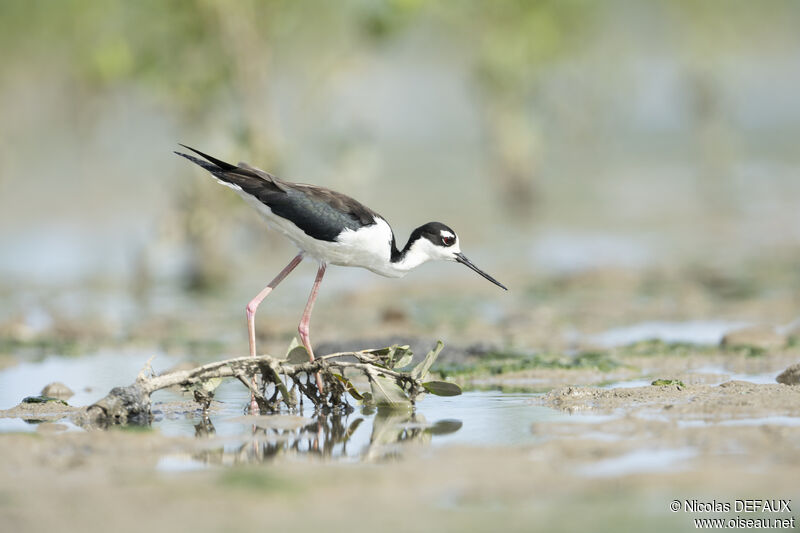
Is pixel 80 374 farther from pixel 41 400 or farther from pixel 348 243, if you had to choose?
pixel 348 243

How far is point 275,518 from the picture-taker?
12.7 feet

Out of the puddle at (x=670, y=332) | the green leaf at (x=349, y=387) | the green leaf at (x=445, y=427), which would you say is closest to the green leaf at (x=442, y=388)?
the green leaf at (x=349, y=387)

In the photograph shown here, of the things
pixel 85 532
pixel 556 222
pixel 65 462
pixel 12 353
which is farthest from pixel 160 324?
pixel 556 222

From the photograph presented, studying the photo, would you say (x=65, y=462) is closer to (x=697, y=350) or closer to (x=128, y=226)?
(x=697, y=350)

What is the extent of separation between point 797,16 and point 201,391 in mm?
31290

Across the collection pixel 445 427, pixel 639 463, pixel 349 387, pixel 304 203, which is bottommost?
pixel 639 463

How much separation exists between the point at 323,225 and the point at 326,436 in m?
1.69

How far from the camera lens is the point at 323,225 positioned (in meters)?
6.77

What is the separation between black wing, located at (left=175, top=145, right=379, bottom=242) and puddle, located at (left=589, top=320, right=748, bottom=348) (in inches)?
115

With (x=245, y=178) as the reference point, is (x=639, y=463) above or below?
below

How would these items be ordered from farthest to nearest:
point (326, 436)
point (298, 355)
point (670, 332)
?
point (670, 332) < point (298, 355) < point (326, 436)

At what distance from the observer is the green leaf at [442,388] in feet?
20.5

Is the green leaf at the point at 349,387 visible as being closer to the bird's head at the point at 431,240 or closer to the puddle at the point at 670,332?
the bird's head at the point at 431,240

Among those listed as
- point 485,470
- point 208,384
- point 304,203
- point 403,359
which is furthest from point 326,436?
point 304,203
